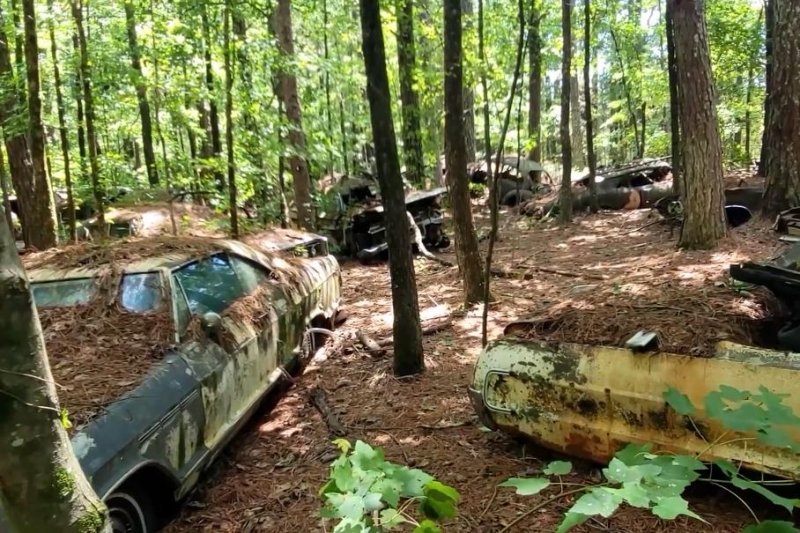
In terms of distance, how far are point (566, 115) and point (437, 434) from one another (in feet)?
37.6

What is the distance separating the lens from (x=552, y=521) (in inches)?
128

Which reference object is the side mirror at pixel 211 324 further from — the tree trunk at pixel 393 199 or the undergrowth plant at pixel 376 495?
the undergrowth plant at pixel 376 495

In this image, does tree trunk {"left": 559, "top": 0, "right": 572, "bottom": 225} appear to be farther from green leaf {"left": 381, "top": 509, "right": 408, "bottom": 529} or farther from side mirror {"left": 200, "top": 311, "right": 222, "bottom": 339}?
green leaf {"left": 381, "top": 509, "right": 408, "bottom": 529}

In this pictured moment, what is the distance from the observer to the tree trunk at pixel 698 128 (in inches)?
298

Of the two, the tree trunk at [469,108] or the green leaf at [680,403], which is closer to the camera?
the green leaf at [680,403]

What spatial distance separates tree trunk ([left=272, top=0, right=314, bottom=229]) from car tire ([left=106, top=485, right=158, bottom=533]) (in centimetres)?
804

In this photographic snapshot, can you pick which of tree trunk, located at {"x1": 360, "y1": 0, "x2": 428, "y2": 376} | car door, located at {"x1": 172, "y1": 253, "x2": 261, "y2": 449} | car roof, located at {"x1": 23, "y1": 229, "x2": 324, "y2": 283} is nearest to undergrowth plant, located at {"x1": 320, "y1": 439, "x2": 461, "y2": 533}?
car door, located at {"x1": 172, "y1": 253, "x2": 261, "y2": 449}

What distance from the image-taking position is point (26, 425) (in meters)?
1.78

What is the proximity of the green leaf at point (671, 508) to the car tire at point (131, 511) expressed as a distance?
9.08ft

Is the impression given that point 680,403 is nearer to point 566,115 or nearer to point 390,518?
point 390,518

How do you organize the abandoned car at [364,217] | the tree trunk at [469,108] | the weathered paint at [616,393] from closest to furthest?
the weathered paint at [616,393] → the abandoned car at [364,217] → the tree trunk at [469,108]

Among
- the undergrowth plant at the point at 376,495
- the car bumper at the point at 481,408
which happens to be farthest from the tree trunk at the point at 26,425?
the car bumper at the point at 481,408

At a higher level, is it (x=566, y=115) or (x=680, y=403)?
(x=566, y=115)

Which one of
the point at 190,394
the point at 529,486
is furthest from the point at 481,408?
the point at 529,486
